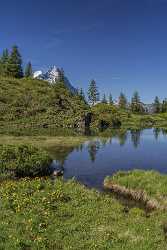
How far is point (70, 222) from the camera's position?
2130 centimetres

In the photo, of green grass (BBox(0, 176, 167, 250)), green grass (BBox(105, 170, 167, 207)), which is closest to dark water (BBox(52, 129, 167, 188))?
green grass (BBox(105, 170, 167, 207))

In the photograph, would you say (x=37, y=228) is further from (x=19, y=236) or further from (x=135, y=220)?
(x=135, y=220)

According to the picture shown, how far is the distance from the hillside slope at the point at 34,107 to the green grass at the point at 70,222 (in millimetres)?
82073

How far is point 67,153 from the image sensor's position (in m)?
59.0

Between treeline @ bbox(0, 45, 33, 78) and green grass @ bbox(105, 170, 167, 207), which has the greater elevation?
treeline @ bbox(0, 45, 33, 78)

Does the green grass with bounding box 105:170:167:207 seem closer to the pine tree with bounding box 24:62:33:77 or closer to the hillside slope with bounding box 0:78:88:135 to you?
the hillside slope with bounding box 0:78:88:135

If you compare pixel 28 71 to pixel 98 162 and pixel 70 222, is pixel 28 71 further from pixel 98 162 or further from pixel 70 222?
pixel 70 222

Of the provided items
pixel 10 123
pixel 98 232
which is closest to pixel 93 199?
pixel 98 232

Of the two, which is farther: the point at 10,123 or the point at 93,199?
the point at 10,123

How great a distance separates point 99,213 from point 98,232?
134 inches

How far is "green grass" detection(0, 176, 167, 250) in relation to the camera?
60.1ft

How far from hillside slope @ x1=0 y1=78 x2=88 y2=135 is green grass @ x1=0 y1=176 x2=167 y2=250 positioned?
8207 cm

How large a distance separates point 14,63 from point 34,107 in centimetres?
4591

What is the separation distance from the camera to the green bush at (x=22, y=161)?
36903 millimetres
